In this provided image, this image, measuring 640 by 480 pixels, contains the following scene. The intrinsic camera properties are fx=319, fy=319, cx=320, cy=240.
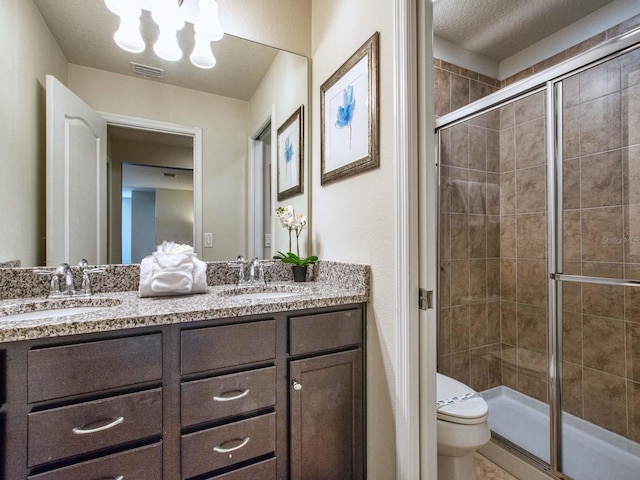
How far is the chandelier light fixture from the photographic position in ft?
4.53

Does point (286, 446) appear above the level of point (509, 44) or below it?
below

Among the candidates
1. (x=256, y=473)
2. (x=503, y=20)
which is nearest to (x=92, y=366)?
(x=256, y=473)

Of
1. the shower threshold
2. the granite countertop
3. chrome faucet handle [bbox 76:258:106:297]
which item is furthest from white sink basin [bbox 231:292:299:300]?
the shower threshold

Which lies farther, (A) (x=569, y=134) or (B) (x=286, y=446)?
(A) (x=569, y=134)

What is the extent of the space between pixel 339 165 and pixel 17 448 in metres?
1.38

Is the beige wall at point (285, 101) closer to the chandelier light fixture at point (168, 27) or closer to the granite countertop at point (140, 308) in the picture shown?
the chandelier light fixture at point (168, 27)

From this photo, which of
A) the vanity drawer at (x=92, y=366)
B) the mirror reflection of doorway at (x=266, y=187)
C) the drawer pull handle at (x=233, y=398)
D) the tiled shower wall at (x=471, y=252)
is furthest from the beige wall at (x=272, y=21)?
the drawer pull handle at (x=233, y=398)

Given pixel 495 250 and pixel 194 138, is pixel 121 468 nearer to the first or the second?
pixel 194 138

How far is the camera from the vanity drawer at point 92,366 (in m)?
0.79

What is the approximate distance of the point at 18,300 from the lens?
44.8 inches

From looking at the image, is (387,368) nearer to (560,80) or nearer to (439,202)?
(439,202)

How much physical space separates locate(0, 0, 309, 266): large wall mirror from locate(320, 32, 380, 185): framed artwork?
211 millimetres

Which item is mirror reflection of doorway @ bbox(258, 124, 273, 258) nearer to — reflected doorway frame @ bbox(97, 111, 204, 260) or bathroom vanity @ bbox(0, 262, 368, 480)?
reflected doorway frame @ bbox(97, 111, 204, 260)

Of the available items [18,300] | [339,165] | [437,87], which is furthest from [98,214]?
[437,87]
